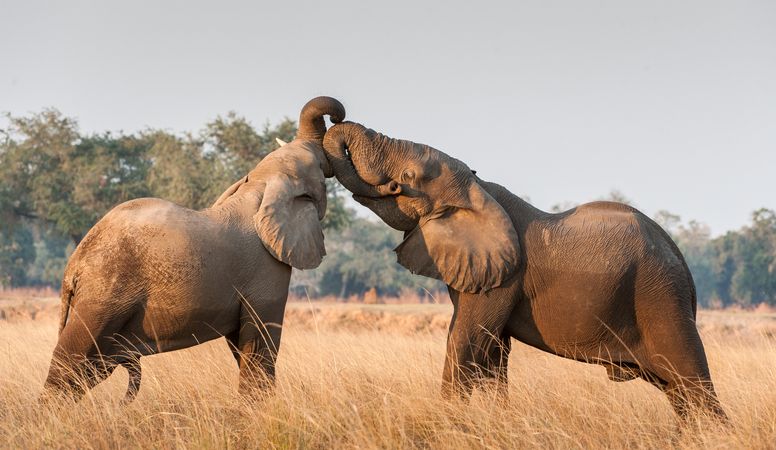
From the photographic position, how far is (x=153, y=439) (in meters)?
5.20

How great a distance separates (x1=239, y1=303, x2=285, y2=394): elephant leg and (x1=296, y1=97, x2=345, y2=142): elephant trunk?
1374 mm

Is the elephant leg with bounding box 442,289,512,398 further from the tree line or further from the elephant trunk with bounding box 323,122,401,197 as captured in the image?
the tree line

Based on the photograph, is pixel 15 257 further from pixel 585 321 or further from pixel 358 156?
pixel 585 321

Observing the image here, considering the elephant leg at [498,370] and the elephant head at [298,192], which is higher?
the elephant head at [298,192]

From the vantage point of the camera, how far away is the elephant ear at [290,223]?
19.1 ft

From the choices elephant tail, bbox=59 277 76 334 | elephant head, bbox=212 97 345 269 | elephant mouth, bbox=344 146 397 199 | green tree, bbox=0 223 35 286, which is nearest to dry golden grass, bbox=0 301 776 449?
elephant tail, bbox=59 277 76 334

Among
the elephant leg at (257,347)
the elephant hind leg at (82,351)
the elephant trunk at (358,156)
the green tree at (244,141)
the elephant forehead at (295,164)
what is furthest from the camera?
the green tree at (244,141)

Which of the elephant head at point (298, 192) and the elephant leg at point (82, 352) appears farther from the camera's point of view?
the elephant head at point (298, 192)

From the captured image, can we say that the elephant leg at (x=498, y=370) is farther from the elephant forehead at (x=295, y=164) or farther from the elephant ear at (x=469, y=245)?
the elephant forehead at (x=295, y=164)

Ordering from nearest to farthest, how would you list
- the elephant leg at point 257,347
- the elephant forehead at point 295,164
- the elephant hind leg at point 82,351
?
1. the elephant hind leg at point 82,351
2. the elephant leg at point 257,347
3. the elephant forehead at point 295,164

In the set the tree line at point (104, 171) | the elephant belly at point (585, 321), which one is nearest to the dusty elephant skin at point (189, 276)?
the elephant belly at point (585, 321)

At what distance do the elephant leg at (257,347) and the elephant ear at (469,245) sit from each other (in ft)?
3.66

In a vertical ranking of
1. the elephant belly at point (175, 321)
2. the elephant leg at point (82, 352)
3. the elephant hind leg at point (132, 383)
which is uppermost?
the elephant belly at point (175, 321)

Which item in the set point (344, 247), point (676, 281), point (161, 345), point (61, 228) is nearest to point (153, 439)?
point (161, 345)
